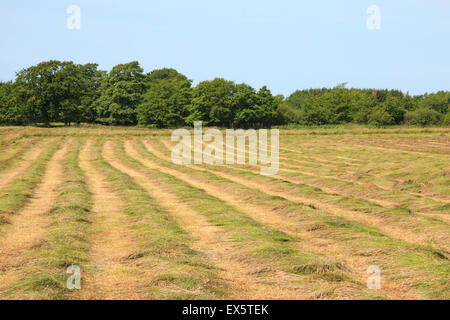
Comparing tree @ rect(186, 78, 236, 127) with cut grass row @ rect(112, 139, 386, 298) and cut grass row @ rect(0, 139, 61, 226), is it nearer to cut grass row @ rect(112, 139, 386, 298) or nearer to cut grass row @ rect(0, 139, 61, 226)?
cut grass row @ rect(0, 139, 61, 226)

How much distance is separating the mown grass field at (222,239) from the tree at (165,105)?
63433 millimetres

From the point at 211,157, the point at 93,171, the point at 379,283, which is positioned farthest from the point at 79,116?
the point at 379,283

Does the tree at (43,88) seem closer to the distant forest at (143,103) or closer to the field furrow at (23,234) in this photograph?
the distant forest at (143,103)

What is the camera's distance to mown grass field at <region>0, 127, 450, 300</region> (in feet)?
19.7

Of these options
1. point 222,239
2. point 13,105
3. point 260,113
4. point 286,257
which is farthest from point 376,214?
point 13,105

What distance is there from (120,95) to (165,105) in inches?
362

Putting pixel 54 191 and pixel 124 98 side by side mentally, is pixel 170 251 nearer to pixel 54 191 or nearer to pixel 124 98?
pixel 54 191

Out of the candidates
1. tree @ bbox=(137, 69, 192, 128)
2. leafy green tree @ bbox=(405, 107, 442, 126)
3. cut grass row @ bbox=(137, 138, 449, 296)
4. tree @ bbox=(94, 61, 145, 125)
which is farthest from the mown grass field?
leafy green tree @ bbox=(405, 107, 442, 126)

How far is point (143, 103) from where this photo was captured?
83250 millimetres

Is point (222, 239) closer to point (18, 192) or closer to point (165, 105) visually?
point (18, 192)

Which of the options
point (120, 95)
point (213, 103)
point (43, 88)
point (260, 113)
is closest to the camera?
point (43, 88)

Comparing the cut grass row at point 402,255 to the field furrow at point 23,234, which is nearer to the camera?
the cut grass row at point 402,255

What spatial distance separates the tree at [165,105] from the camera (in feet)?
268

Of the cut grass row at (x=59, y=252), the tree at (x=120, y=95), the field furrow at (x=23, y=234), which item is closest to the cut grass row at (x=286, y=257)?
the cut grass row at (x=59, y=252)
